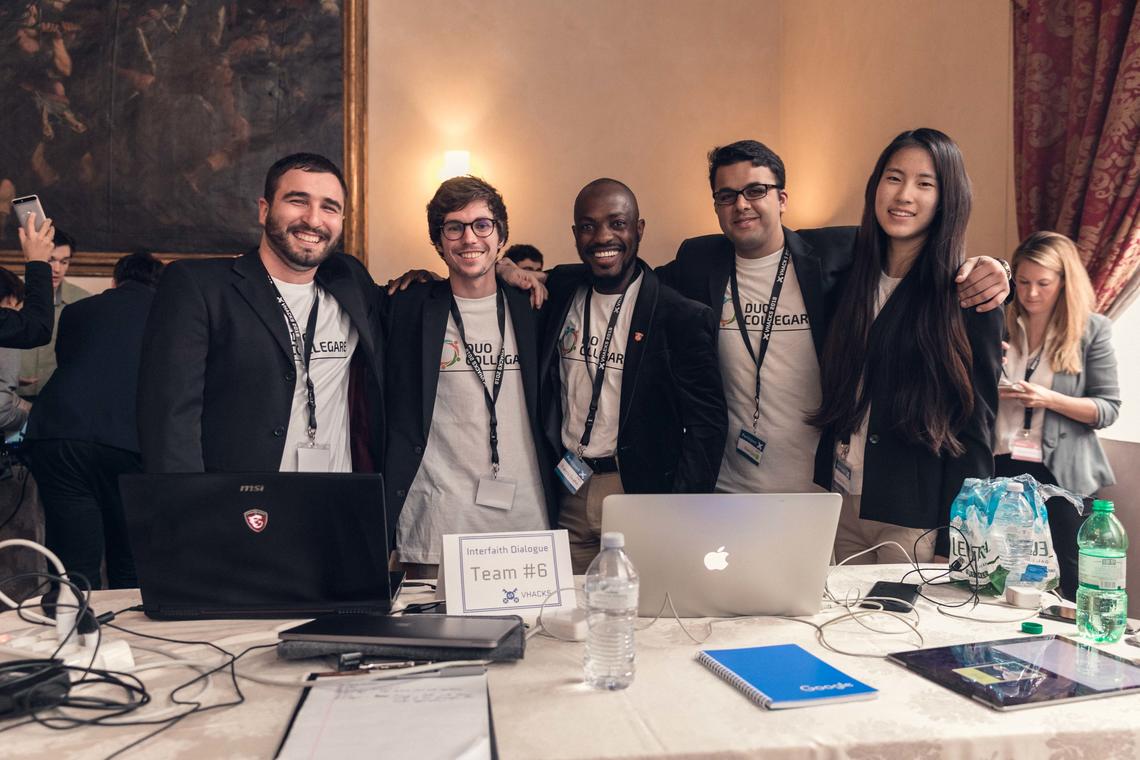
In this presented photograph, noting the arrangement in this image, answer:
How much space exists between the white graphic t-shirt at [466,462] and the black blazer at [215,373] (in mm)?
419

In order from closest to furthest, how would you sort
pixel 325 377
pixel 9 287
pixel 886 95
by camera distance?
1. pixel 325 377
2. pixel 9 287
3. pixel 886 95

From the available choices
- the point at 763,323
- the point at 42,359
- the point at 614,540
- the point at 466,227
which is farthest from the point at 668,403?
the point at 42,359

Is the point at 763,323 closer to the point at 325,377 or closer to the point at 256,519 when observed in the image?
the point at 325,377

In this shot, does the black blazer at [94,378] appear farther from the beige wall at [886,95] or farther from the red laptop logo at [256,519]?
the beige wall at [886,95]

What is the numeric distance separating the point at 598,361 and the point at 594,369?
3cm

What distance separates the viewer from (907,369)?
2307 mm

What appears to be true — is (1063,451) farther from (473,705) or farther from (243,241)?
(243,241)

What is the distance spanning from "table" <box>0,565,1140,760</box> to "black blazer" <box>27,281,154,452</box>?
2214 millimetres

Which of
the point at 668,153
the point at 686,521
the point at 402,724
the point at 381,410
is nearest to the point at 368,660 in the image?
the point at 402,724

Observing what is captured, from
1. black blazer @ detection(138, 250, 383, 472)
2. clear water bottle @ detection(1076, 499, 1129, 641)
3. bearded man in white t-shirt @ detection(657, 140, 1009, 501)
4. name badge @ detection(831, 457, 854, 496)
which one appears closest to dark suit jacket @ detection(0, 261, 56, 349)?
black blazer @ detection(138, 250, 383, 472)

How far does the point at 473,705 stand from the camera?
1204mm

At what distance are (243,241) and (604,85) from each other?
7.76 feet

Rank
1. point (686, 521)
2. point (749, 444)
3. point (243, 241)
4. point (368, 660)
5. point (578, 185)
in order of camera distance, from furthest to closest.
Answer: point (578, 185)
point (243, 241)
point (749, 444)
point (686, 521)
point (368, 660)

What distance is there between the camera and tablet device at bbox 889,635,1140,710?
4.20 ft
